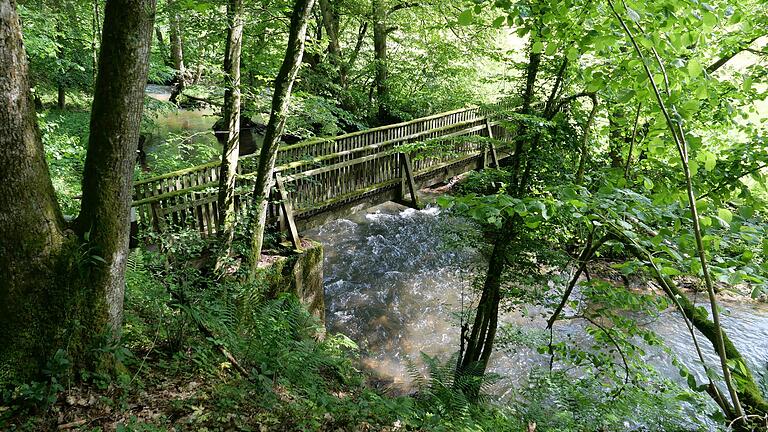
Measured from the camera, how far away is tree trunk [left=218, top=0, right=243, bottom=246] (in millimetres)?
6273

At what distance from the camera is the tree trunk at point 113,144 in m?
2.82

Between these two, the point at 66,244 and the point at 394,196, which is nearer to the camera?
the point at 66,244

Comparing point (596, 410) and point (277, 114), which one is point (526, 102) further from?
point (596, 410)

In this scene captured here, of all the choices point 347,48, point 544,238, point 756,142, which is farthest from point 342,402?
point 347,48

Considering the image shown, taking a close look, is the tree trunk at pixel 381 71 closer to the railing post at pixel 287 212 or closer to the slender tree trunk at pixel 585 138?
the railing post at pixel 287 212

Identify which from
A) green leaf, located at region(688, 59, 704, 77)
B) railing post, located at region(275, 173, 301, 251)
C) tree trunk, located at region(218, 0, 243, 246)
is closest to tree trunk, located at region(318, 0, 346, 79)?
railing post, located at region(275, 173, 301, 251)

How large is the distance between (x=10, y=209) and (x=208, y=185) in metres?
4.00

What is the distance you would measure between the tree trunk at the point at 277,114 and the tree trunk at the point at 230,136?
1.19 feet

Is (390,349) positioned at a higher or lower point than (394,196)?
lower

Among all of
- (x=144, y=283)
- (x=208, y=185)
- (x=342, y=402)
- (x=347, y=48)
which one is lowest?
(x=342, y=402)

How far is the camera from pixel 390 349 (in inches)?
330

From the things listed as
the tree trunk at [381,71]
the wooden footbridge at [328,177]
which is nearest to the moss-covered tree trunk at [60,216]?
the wooden footbridge at [328,177]

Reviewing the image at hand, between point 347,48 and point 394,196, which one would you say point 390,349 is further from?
point 347,48

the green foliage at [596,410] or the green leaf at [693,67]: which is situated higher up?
the green leaf at [693,67]
